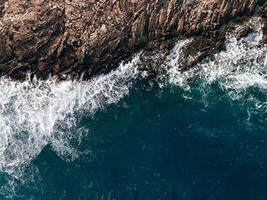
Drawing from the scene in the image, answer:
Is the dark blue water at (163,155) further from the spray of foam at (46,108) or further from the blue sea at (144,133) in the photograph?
the spray of foam at (46,108)

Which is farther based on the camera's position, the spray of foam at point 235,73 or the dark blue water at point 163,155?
the spray of foam at point 235,73

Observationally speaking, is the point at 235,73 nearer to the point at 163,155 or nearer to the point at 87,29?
the point at 163,155

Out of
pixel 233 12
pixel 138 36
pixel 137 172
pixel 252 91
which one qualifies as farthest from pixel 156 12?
pixel 137 172

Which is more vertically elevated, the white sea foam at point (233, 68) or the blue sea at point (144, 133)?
the white sea foam at point (233, 68)

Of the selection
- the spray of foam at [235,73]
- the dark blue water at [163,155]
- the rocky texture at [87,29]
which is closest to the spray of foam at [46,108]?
the dark blue water at [163,155]

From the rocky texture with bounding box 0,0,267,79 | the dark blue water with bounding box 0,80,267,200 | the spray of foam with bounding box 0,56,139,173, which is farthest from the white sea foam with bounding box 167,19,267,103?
the spray of foam with bounding box 0,56,139,173

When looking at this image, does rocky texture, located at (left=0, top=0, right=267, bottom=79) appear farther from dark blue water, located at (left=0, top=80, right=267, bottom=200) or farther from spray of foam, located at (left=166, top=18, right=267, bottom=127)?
dark blue water, located at (left=0, top=80, right=267, bottom=200)

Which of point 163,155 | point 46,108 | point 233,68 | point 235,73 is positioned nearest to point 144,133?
point 163,155

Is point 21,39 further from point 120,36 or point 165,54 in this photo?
point 165,54
